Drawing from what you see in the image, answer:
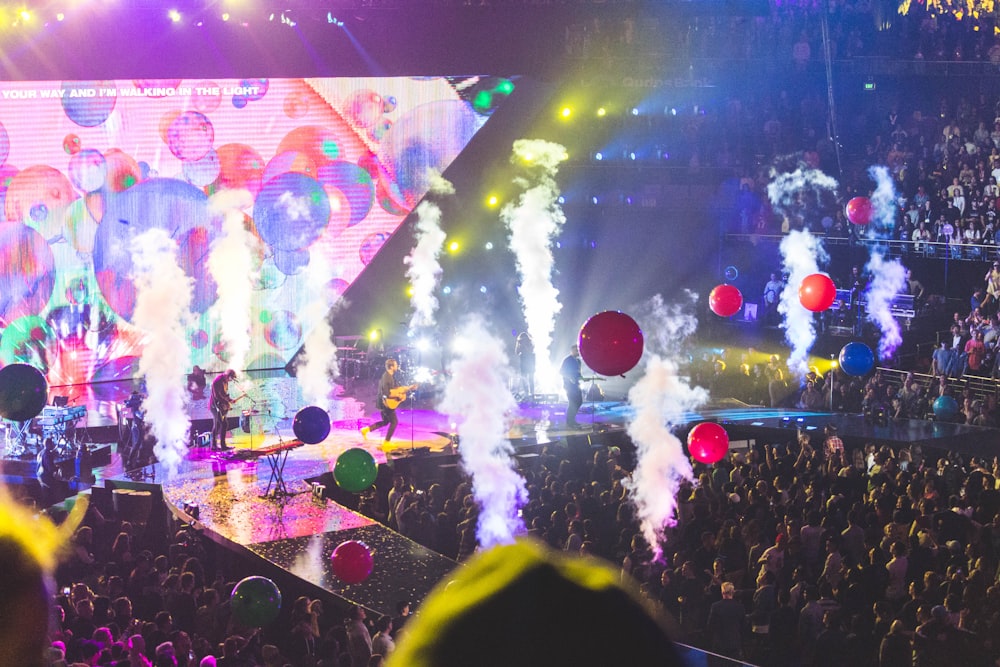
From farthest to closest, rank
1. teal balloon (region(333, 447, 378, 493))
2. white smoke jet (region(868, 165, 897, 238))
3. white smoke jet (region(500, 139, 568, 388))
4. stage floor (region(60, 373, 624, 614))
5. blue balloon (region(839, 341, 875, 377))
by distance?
white smoke jet (region(500, 139, 568, 388)) → white smoke jet (region(868, 165, 897, 238)) → blue balloon (region(839, 341, 875, 377)) → teal balloon (region(333, 447, 378, 493)) → stage floor (region(60, 373, 624, 614))

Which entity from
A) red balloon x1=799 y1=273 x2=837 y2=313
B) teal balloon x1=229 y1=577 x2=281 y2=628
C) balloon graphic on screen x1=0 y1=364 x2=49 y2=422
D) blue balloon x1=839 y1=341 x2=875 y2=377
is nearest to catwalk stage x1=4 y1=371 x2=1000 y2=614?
teal balloon x1=229 y1=577 x2=281 y2=628

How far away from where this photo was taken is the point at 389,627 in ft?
22.7

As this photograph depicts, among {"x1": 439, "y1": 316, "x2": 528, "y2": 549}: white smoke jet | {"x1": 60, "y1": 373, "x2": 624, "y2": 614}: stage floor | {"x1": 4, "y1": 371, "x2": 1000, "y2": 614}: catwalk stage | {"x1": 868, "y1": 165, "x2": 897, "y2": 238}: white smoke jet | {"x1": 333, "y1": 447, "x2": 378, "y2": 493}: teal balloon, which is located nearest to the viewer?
{"x1": 60, "y1": 373, "x2": 624, "y2": 614}: stage floor

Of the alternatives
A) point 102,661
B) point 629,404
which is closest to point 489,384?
point 629,404

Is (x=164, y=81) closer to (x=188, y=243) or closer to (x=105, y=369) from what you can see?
(x=188, y=243)

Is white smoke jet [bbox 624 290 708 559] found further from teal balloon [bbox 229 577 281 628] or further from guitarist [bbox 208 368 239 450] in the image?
guitarist [bbox 208 368 239 450]

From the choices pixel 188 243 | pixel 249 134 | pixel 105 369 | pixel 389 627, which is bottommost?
pixel 389 627

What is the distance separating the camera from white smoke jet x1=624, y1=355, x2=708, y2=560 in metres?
10.1

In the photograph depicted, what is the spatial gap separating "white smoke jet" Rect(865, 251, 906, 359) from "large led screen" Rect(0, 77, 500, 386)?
7.84 metres

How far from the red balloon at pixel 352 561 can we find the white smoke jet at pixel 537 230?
1331 cm

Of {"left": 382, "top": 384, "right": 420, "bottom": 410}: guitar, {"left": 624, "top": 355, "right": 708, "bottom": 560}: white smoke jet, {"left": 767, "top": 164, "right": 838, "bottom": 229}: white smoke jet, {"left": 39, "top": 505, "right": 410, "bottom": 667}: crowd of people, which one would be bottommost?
{"left": 39, "top": 505, "right": 410, "bottom": 667}: crowd of people

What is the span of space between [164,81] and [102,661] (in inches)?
557

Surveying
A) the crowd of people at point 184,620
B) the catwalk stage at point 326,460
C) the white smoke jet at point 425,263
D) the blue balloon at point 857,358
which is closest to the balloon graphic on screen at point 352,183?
the white smoke jet at point 425,263

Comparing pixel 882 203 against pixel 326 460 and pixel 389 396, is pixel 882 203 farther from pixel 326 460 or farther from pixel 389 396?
pixel 326 460
